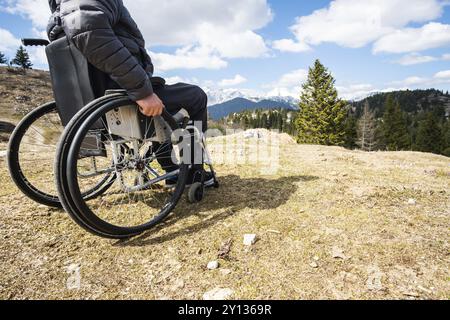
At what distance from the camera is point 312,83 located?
1427 inches

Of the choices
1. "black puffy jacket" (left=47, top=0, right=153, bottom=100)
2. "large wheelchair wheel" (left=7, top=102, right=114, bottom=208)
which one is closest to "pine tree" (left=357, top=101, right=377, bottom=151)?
"large wheelchair wheel" (left=7, top=102, right=114, bottom=208)

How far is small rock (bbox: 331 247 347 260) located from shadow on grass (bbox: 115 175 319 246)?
103 cm

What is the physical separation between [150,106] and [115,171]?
0.78 m

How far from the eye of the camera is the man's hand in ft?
8.54

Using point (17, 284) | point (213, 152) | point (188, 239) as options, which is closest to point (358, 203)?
point (188, 239)

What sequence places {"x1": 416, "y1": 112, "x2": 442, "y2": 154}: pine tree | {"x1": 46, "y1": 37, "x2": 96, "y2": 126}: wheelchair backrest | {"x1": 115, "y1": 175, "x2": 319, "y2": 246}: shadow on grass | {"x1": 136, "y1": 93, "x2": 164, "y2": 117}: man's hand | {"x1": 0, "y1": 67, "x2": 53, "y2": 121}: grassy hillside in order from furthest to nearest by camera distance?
{"x1": 416, "y1": 112, "x2": 442, "y2": 154}: pine tree → {"x1": 0, "y1": 67, "x2": 53, "y2": 121}: grassy hillside → {"x1": 115, "y1": 175, "x2": 319, "y2": 246}: shadow on grass → {"x1": 136, "y1": 93, "x2": 164, "y2": 117}: man's hand → {"x1": 46, "y1": 37, "x2": 96, "y2": 126}: wheelchair backrest

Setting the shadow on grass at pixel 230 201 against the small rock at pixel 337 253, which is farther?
the shadow on grass at pixel 230 201

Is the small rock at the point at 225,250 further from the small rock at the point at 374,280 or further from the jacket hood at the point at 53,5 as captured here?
the jacket hood at the point at 53,5

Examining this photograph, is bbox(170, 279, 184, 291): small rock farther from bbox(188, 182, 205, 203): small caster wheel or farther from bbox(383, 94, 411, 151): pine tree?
bbox(383, 94, 411, 151): pine tree

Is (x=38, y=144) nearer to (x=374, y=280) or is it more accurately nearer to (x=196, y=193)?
(x=196, y=193)

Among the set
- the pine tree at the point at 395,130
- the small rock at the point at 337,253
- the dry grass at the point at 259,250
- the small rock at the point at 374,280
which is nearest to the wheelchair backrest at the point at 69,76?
the dry grass at the point at 259,250

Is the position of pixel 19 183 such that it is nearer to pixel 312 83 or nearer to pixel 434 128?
pixel 312 83

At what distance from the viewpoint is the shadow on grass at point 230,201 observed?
2.73 meters

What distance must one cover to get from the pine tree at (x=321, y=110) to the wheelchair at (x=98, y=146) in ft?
112
